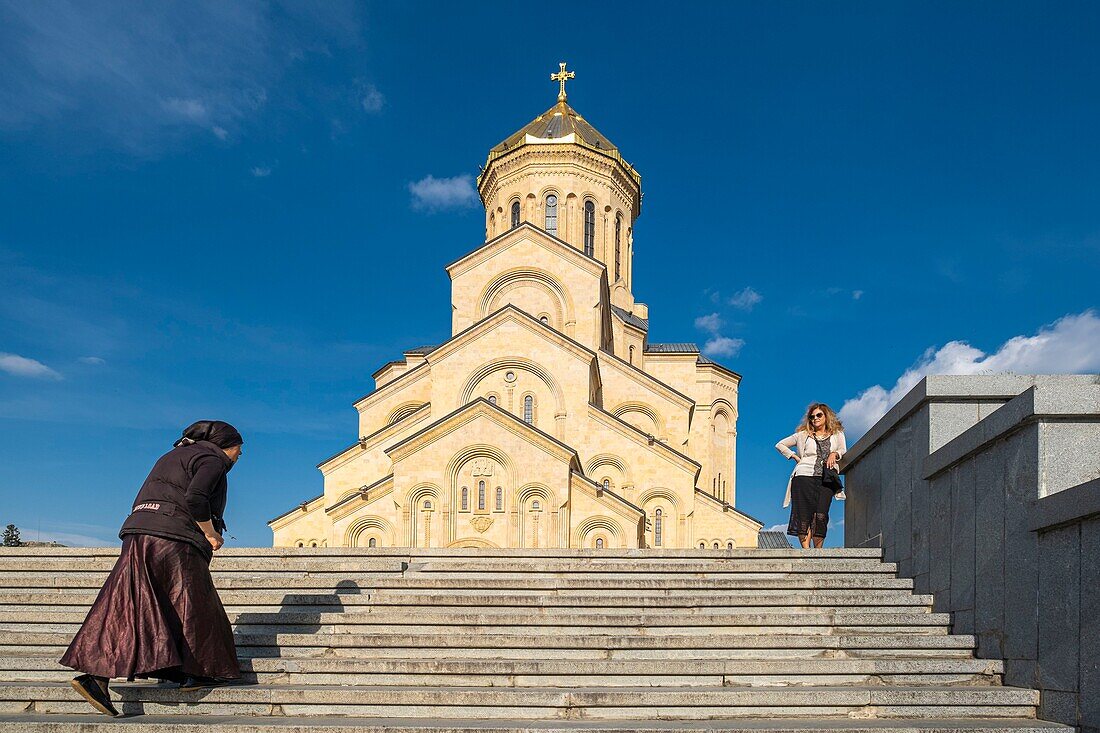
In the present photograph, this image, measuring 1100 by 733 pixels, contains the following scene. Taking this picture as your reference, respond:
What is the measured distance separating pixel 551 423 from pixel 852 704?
19.3m

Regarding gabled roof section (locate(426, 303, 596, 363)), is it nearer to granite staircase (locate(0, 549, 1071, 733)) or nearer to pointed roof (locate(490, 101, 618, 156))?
pointed roof (locate(490, 101, 618, 156))

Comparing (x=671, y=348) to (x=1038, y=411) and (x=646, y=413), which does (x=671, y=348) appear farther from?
(x=1038, y=411)

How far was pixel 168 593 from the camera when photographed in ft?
15.5

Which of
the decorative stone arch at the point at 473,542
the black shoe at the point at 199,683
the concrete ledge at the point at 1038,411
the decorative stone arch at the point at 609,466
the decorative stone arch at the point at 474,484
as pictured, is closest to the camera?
the concrete ledge at the point at 1038,411

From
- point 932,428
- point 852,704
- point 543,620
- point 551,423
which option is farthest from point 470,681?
point 551,423

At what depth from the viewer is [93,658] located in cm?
448

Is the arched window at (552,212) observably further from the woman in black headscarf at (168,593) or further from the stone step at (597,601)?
the woman in black headscarf at (168,593)

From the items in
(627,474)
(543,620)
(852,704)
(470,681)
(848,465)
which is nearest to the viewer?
(852,704)

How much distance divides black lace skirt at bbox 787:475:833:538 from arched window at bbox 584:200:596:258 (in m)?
27.6

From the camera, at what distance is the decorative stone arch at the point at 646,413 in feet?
94.2

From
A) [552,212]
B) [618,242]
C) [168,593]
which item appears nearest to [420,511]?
[168,593]

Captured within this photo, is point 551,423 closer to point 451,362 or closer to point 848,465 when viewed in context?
point 451,362

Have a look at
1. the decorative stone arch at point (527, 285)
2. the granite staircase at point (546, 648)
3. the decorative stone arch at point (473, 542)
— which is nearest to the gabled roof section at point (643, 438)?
the decorative stone arch at point (527, 285)

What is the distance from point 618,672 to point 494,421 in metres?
15.6
